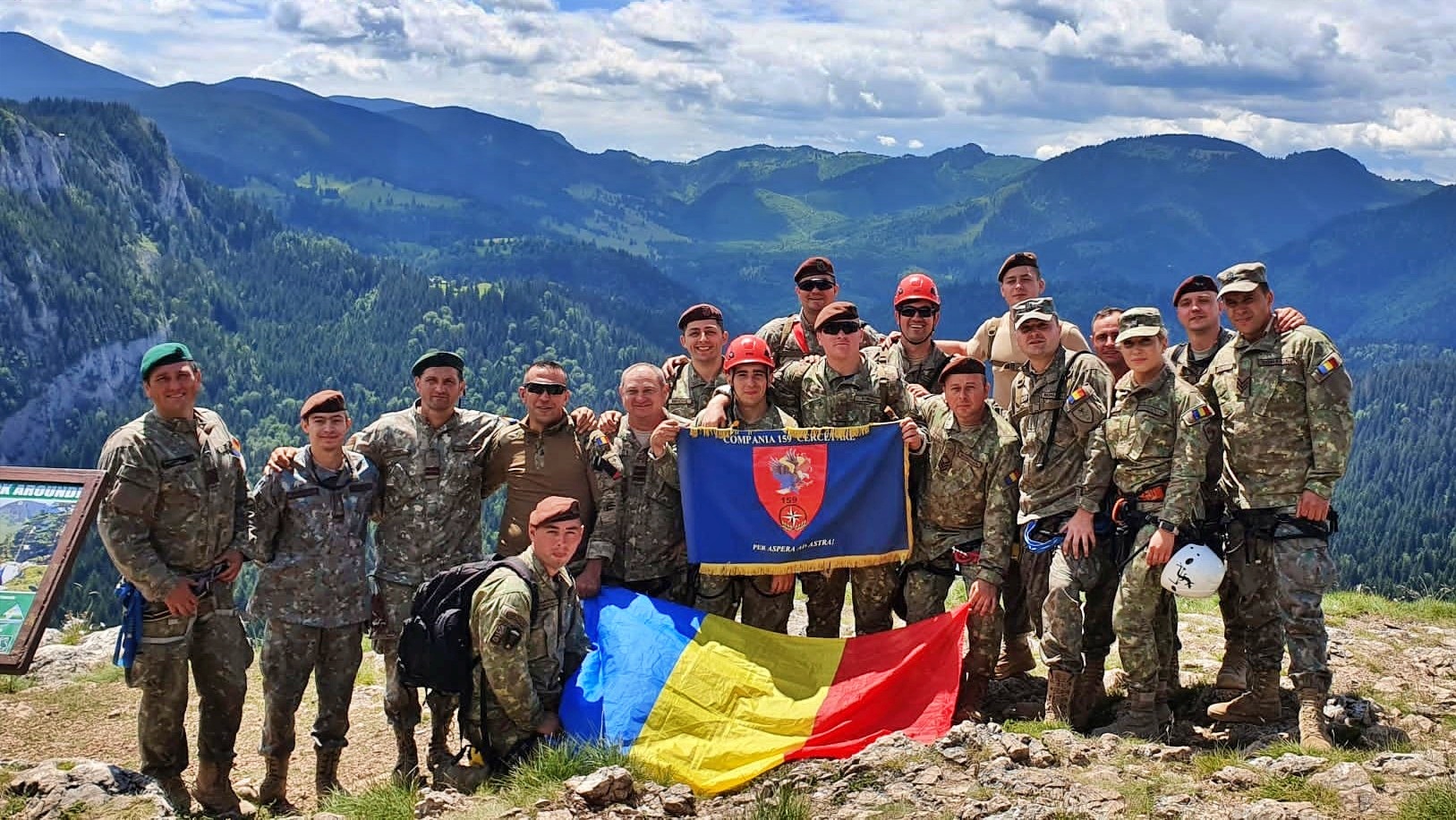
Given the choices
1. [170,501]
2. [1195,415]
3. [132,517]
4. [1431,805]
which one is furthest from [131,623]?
[1431,805]

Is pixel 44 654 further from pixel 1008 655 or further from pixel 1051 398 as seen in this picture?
pixel 1051 398

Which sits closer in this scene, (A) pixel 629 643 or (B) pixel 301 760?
(A) pixel 629 643

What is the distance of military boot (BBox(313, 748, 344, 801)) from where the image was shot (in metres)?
9.64

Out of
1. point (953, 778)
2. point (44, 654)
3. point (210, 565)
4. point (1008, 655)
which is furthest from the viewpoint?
point (44, 654)

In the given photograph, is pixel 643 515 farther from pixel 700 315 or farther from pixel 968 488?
pixel 968 488

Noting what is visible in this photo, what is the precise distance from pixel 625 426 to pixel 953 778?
14.5ft

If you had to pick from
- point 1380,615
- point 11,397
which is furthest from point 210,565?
point 11,397

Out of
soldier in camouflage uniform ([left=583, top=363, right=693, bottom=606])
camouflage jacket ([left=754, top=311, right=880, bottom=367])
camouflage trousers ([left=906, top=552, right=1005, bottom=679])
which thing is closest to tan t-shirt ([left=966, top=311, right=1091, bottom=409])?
camouflage jacket ([left=754, top=311, right=880, bottom=367])

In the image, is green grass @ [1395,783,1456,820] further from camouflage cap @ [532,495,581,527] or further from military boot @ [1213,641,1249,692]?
camouflage cap @ [532,495,581,527]

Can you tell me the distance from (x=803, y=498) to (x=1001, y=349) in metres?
2.85

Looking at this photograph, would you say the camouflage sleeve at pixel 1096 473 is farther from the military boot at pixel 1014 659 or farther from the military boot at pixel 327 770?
the military boot at pixel 327 770

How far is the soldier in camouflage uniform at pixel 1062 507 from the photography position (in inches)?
363

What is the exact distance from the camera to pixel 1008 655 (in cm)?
1088

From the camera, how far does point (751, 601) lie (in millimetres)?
10359
